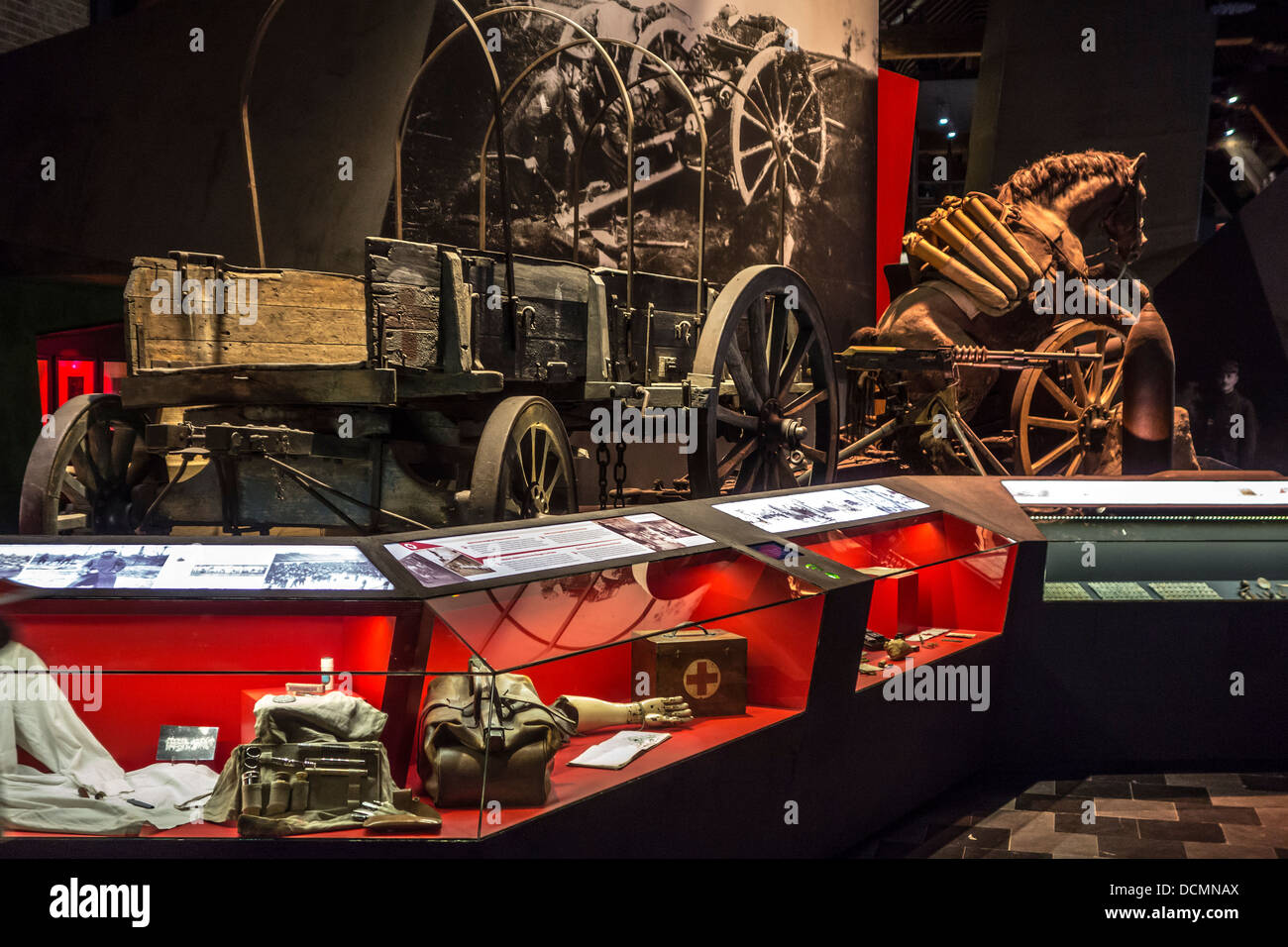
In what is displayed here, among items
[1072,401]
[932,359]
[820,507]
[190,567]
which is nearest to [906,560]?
[820,507]

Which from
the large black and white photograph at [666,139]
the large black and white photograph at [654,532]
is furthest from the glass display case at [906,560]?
the large black and white photograph at [666,139]

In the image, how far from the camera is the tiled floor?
3.81 meters

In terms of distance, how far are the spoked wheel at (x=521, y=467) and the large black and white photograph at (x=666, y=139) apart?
2097 millimetres

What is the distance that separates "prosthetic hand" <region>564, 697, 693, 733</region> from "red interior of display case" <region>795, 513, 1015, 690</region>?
114 centimetres

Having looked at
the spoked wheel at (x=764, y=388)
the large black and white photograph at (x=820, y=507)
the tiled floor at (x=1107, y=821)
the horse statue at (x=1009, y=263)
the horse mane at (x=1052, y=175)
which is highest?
the horse mane at (x=1052, y=175)

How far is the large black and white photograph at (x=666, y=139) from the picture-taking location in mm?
8180

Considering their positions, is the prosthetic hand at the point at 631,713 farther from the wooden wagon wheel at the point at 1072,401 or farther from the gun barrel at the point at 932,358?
the wooden wagon wheel at the point at 1072,401

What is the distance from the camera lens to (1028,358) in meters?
7.90

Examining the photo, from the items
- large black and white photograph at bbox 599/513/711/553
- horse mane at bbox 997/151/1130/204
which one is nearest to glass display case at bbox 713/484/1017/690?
large black and white photograph at bbox 599/513/711/553

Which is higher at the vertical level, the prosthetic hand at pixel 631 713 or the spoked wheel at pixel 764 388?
the spoked wheel at pixel 764 388

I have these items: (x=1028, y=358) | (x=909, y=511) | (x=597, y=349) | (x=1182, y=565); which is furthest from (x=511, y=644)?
(x=1028, y=358)

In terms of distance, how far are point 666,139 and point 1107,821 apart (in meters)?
7.28

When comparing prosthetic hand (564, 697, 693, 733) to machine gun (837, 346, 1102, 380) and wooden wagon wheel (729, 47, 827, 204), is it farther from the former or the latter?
wooden wagon wheel (729, 47, 827, 204)

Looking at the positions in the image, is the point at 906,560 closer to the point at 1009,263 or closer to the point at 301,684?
the point at 301,684
